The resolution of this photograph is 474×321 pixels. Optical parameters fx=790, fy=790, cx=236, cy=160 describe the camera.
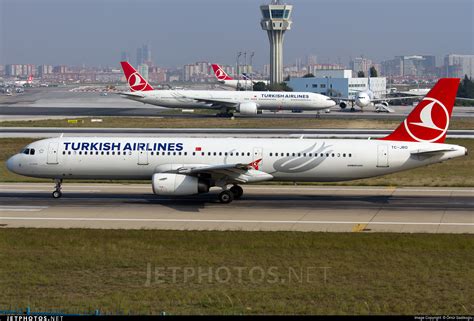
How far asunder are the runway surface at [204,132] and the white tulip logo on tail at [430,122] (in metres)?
31.2

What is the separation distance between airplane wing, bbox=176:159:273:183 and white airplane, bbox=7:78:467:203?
0.06 meters

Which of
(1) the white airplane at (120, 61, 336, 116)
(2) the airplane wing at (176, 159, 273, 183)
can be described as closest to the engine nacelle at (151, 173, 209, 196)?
(2) the airplane wing at (176, 159, 273, 183)

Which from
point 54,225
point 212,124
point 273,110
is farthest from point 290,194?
point 273,110

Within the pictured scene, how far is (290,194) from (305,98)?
6986 cm

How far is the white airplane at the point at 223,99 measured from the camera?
108875 mm

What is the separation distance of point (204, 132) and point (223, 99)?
3129 centimetres

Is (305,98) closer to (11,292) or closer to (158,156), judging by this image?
(158,156)

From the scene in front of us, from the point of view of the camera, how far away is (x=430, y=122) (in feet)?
135

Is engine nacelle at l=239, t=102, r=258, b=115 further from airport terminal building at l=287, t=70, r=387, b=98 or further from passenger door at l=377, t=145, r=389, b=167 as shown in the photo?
airport terminal building at l=287, t=70, r=387, b=98

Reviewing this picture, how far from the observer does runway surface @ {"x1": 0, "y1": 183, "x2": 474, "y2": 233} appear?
3447 centimetres

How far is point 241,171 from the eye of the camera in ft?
131

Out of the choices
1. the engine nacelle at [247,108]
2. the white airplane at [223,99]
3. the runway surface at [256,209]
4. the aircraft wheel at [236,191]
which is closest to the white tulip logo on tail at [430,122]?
the runway surface at [256,209]

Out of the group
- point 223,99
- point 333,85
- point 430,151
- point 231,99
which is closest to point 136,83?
point 223,99

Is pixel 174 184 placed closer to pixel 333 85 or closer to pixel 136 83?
pixel 136 83
